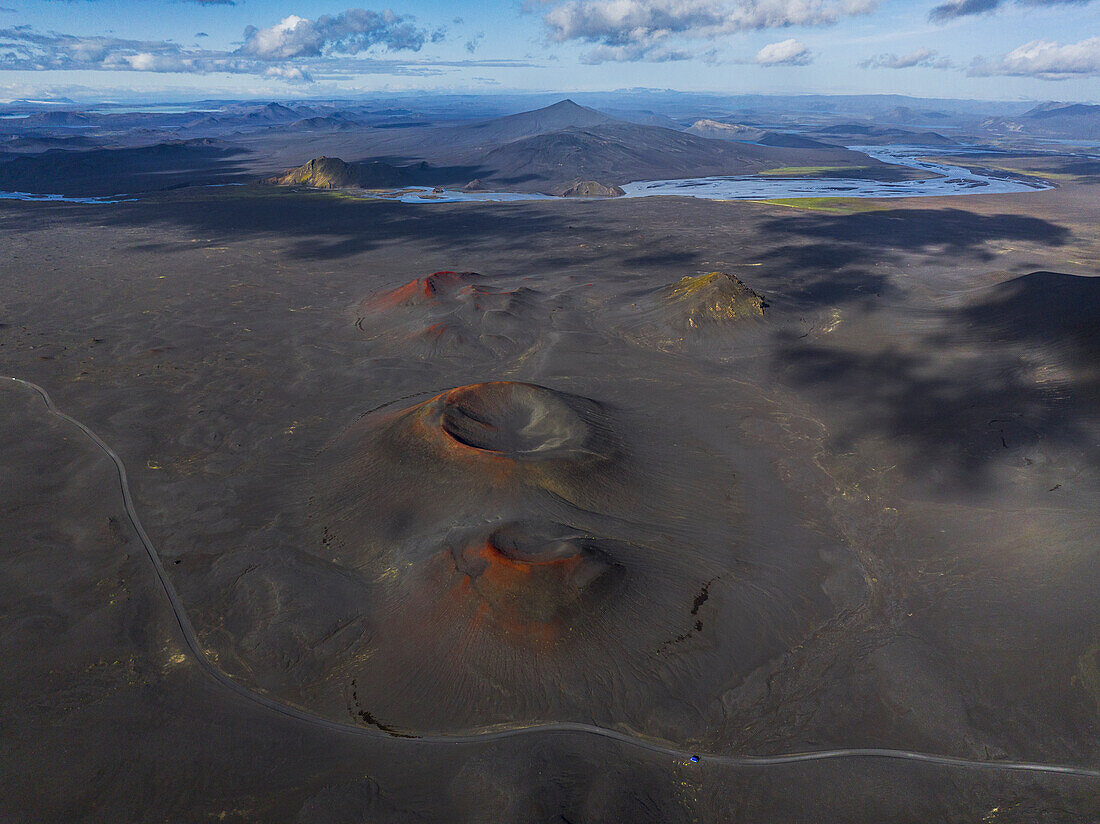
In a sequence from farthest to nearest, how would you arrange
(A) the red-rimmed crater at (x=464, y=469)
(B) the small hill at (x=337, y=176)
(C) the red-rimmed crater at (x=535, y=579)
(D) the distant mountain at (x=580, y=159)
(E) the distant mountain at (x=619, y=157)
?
(E) the distant mountain at (x=619, y=157) → (D) the distant mountain at (x=580, y=159) → (B) the small hill at (x=337, y=176) → (A) the red-rimmed crater at (x=464, y=469) → (C) the red-rimmed crater at (x=535, y=579)

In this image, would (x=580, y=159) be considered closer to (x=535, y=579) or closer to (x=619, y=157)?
(x=619, y=157)

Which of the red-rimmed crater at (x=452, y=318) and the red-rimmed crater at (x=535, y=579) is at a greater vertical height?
the red-rimmed crater at (x=452, y=318)

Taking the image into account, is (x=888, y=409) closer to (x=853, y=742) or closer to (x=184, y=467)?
(x=853, y=742)

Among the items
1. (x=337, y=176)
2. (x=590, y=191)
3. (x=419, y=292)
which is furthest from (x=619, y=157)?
(x=419, y=292)

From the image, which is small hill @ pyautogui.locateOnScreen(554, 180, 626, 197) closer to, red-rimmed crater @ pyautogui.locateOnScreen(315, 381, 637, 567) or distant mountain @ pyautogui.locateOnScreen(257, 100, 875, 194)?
distant mountain @ pyautogui.locateOnScreen(257, 100, 875, 194)

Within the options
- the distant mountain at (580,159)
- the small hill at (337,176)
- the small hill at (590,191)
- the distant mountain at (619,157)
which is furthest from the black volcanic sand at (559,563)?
the distant mountain at (619,157)

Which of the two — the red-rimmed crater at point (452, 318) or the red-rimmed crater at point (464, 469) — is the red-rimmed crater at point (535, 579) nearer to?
the red-rimmed crater at point (464, 469)

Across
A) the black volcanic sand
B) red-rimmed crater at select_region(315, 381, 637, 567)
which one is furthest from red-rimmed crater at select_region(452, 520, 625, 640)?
red-rimmed crater at select_region(315, 381, 637, 567)

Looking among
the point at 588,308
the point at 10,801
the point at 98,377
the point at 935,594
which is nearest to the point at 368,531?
the point at 10,801
